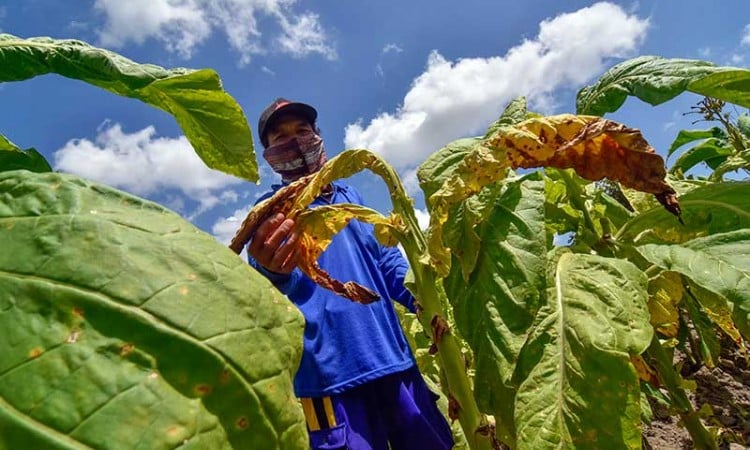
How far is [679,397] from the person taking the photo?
1.58 m

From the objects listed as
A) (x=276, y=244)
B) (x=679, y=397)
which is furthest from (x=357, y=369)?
(x=679, y=397)

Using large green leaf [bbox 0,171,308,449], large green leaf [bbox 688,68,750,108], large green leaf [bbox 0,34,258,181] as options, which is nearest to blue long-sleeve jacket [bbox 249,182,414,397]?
large green leaf [bbox 0,34,258,181]

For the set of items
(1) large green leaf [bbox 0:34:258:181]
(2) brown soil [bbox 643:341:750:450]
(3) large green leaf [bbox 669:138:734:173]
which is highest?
(3) large green leaf [bbox 669:138:734:173]

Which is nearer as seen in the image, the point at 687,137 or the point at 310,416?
the point at 310,416

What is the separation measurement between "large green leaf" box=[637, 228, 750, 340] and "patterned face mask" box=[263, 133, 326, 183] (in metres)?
1.85

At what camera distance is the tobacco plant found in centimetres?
44

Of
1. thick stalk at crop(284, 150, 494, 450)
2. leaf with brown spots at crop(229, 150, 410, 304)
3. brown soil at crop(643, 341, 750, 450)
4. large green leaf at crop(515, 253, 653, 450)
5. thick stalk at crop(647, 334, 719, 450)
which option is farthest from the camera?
brown soil at crop(643, 341, 750, 450)

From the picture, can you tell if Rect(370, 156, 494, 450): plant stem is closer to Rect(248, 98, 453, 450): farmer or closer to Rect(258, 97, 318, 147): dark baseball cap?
Rect(248, 98, 453, 450): farmer

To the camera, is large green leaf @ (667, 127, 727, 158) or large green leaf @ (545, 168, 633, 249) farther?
large green leaf @ (667, 127, 727, 158)

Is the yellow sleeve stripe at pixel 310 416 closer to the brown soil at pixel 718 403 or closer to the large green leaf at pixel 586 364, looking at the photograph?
the large green leaf at pixel 586 364

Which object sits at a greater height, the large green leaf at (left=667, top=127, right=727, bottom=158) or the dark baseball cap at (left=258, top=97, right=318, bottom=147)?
the dark baseball cap at (left=258, top=97, right=318, bottom=147)

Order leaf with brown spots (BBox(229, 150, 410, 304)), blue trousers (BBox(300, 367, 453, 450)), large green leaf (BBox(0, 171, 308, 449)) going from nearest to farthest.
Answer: large green leaf (BBox(0, 171, 308, 449)) < leaf with brown spots (BBox(229, 150, 410, 304)) < blue trousers (BBox(300, 367, 453, 450))

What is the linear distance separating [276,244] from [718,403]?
3.46 m

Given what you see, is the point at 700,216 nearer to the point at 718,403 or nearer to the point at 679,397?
the point at 679,397
